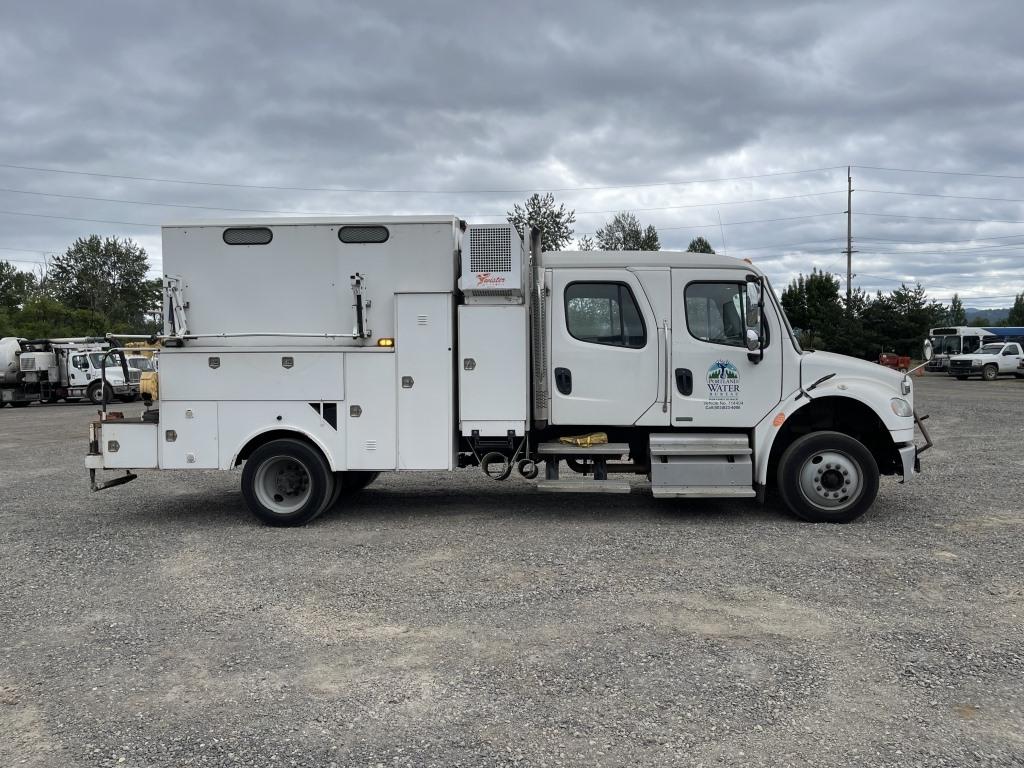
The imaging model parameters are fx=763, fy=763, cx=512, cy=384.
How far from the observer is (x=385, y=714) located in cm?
380

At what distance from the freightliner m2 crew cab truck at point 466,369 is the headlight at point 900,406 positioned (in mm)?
16

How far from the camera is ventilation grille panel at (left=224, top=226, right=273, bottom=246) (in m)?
7.71

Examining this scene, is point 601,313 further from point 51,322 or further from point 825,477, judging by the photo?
point 51,322

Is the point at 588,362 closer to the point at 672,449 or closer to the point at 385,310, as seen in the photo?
the point at 672,449

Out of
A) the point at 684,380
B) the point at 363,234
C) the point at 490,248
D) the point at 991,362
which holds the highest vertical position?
the point at 363,234

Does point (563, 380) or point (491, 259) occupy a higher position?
point (491, 259)

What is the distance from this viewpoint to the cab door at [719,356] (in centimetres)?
768

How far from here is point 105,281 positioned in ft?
280

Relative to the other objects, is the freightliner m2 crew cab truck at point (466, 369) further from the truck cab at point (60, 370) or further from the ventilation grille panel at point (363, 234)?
the truck cab at point (60, 370)

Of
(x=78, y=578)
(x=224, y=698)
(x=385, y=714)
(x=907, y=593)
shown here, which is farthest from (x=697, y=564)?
(x=78, y=578)

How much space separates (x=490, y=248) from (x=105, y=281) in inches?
3568

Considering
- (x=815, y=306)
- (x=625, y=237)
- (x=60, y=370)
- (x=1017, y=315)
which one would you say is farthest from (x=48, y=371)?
(x=1017, y=315)

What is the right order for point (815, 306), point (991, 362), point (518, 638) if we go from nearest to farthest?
point (518, 638) < point (991, 362) < point (815, 306)

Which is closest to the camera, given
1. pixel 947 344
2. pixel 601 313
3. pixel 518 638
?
pixel 518 638
